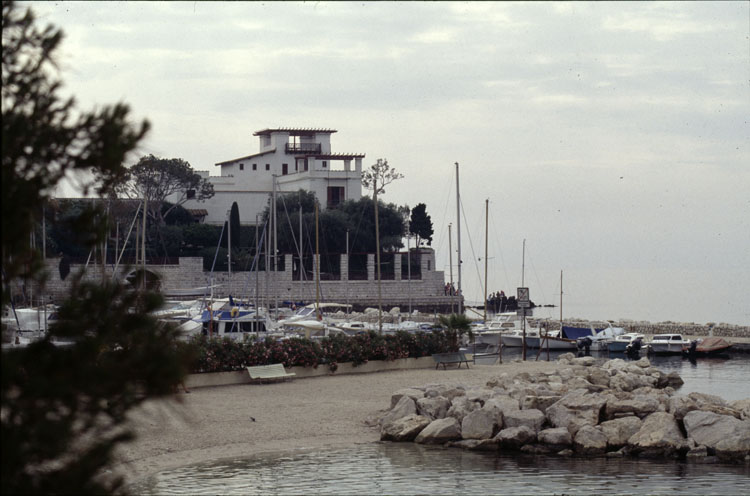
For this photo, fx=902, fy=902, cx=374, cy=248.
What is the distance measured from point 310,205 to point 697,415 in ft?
229

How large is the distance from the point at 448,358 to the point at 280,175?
74830 mm

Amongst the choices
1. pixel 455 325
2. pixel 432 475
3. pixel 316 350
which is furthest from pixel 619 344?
pixel 432 475

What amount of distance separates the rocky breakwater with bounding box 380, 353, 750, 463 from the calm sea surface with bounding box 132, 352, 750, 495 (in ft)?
1.43

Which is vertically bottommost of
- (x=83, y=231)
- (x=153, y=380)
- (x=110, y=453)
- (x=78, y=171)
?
(x=110, y=453)

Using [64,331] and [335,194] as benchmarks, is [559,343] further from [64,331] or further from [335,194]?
[64,331]

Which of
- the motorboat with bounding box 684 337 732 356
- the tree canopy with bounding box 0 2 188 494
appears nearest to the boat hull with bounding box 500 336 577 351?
the motorboat with bounding box 684 337 732 356

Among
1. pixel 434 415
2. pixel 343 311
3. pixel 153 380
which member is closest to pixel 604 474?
pixel 434 415

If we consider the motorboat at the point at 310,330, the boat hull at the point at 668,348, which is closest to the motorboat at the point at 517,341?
the boat hull at the point at 668,348

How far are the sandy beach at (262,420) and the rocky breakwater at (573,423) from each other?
1071 millimetres

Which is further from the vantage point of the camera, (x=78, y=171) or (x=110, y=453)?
(x=78, y=171)

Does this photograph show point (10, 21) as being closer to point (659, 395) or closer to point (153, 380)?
point (153, 380)

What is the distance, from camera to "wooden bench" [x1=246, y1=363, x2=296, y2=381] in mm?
24075

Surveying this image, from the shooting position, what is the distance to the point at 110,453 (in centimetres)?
491

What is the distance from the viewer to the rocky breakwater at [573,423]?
656 inches
